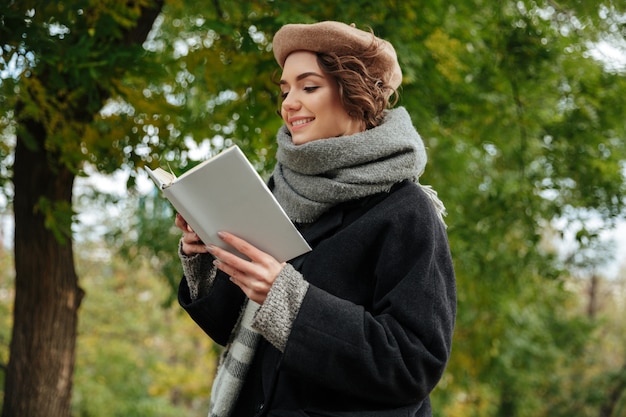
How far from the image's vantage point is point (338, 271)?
1.69 metres

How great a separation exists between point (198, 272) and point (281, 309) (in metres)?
0.43

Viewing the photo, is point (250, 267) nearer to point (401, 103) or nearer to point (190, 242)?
point (190, 242)

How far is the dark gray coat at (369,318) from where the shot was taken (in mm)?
1533

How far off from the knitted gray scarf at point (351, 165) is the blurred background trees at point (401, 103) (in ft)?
4.67

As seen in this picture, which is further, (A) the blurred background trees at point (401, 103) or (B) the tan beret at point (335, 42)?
(A) the blurred background trees at point (401, 103)

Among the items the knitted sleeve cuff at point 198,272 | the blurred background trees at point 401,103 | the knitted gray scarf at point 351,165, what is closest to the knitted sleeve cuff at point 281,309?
the knitted gray scarf at point 351,165

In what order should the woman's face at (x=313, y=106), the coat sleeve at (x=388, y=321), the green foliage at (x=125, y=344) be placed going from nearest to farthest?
the coat sleeve at (x=388, y=321)
the woman's face at (x=313, y=106)
the green foliage at (x=125, y=344)

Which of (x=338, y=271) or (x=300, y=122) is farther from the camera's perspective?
(x=300, y=122)

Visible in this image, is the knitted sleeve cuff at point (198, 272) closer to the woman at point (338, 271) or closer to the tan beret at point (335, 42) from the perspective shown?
the woman at point (338, 271)

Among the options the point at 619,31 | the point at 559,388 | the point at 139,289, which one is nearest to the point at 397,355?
the point at 619,31

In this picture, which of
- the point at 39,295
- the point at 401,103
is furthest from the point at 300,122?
the point at 39,295

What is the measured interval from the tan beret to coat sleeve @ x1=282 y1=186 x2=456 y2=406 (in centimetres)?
41

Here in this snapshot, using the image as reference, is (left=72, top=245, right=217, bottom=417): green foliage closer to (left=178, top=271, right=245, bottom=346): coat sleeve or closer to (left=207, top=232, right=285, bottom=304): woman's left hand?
(left=178, top=271, right=245, bottom=346): coat sleeve

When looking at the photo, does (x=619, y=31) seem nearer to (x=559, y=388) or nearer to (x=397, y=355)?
(x=397, y=355)
